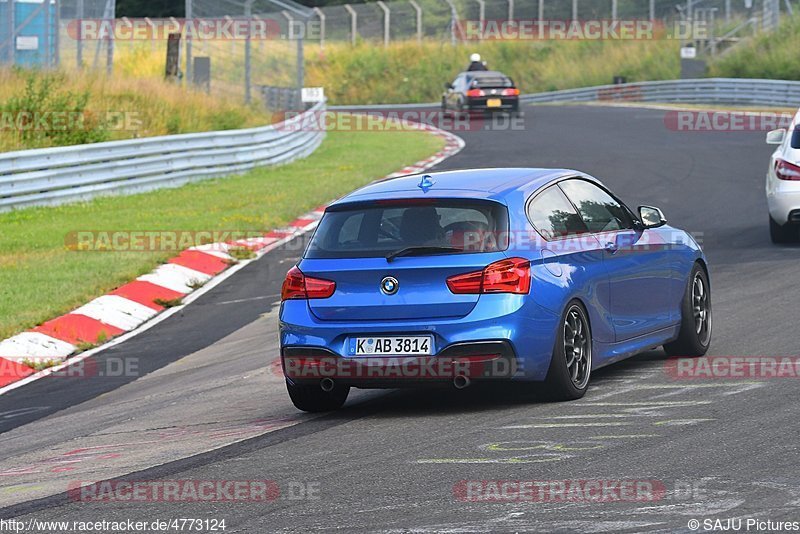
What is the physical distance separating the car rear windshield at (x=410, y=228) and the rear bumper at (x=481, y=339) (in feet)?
1.32

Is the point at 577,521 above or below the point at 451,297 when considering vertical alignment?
below

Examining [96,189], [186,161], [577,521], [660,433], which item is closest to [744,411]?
[660,433]

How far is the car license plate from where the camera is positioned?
8180 mm

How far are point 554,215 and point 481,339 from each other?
47.7 inches

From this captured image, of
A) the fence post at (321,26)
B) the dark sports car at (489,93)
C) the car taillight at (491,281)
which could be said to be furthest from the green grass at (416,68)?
the car taillight at (491,281)

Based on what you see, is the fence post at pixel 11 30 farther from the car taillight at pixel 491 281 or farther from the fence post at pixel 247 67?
the car taillight at pixel 491 281

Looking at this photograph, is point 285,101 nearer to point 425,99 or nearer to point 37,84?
point 37,84

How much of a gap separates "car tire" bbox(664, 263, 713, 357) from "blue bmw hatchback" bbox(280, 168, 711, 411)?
0.93 m

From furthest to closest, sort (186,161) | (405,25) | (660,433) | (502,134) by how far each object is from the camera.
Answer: (405,25) → (502,134) → (186,161) → (660,433)

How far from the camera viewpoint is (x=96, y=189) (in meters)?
22.4

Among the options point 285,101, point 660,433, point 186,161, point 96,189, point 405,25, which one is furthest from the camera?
point 405,25

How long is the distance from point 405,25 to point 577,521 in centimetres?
5986

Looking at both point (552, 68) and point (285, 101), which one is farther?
point (552, 68)

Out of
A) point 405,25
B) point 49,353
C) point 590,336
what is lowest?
point 49,353
